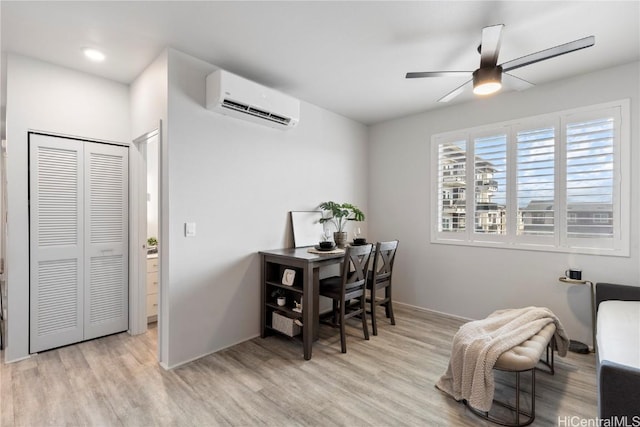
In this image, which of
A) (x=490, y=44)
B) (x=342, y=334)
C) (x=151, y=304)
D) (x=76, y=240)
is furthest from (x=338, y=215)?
(x=76, y=240)

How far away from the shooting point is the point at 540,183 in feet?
10.1

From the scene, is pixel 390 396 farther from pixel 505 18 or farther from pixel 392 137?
pixel 392 137

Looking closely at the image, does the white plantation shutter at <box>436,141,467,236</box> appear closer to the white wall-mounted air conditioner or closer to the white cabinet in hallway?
the white wall-mounted air conditioner

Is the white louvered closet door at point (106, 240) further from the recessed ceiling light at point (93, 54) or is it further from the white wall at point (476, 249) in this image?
the white wall at point (476, 249)

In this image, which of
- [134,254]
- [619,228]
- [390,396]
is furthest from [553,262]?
[134,254]

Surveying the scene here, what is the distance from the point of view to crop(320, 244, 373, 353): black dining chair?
9.15 ft

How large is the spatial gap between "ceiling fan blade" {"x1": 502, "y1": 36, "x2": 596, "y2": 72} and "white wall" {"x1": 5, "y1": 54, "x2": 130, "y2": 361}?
3691 mm

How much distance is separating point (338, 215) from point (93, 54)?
110 inches

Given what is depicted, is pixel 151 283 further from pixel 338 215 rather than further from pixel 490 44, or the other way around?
pixel 490 44

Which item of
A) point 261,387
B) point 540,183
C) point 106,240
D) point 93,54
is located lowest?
point 261,387

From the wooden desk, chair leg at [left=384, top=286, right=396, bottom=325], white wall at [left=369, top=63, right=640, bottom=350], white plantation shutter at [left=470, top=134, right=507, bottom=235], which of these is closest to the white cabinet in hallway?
the wooden desk

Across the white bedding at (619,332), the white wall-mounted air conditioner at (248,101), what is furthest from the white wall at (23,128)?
the white bedding at (619,332)

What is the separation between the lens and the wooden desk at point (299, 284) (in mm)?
2646

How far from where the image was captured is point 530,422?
1.82 metres
